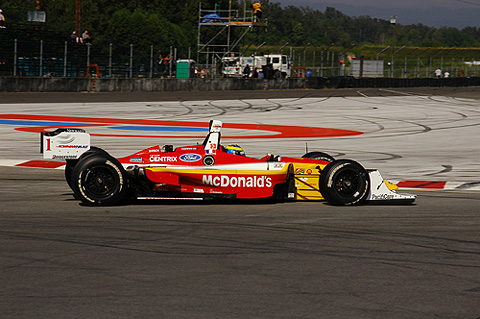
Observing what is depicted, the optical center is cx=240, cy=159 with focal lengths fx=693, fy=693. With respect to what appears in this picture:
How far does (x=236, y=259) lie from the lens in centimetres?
563

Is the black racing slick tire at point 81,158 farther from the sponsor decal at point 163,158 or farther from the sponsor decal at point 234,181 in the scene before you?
the sponsor decal at point 234,181

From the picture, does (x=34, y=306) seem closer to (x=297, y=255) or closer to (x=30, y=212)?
(x=297, y=255)

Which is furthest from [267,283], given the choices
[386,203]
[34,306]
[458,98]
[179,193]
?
[458,98]

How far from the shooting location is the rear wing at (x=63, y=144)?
8227 mm

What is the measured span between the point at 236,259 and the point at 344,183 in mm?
3262

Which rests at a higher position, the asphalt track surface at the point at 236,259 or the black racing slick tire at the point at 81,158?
the black racing slick tire at the point at 81,158

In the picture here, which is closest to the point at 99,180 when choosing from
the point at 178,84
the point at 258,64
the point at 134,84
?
the point at 134,84

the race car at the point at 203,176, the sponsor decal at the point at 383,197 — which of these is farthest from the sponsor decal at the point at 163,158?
the sponsor decal at the point at 383,197

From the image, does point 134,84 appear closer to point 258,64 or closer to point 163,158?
point 258,64

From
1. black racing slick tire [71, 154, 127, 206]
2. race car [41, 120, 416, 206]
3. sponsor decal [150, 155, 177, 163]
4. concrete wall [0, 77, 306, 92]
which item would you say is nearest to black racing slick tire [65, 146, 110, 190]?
race car [41, 120, 416, 206]

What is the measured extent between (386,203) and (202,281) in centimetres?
456

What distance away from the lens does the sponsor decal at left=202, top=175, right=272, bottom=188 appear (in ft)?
27.5

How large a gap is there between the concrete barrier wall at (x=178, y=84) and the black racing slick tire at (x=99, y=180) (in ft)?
78.3

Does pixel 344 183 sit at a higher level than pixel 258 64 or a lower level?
lower
